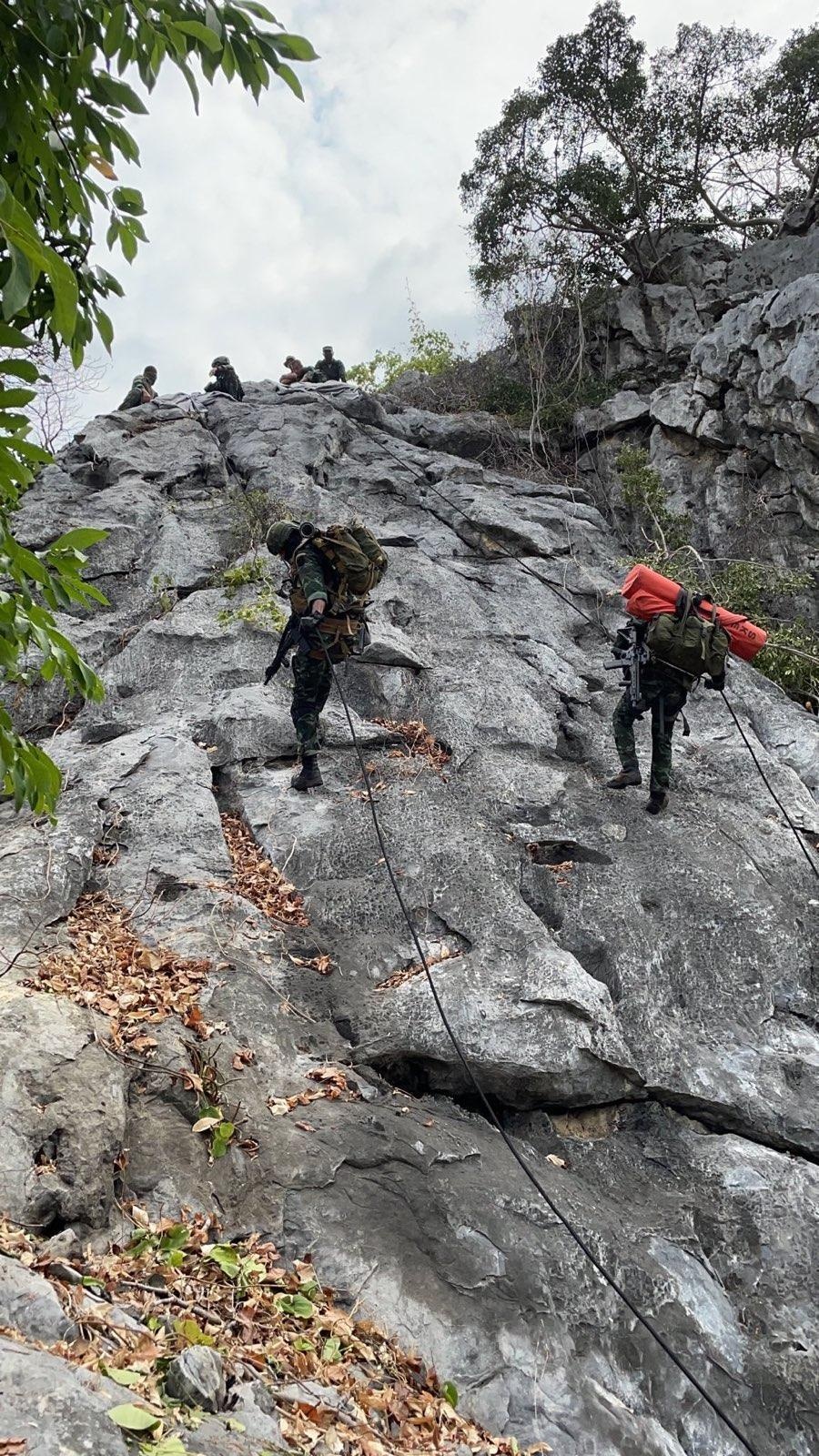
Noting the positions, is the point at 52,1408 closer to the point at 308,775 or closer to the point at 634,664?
the point at 308,775

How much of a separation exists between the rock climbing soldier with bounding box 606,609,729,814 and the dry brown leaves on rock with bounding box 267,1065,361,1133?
4.25m

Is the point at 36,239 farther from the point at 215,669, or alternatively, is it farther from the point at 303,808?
the point at 215,669

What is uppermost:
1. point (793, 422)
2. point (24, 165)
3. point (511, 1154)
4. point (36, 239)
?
point (793, 422)

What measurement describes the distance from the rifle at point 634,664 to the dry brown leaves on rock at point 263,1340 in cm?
555

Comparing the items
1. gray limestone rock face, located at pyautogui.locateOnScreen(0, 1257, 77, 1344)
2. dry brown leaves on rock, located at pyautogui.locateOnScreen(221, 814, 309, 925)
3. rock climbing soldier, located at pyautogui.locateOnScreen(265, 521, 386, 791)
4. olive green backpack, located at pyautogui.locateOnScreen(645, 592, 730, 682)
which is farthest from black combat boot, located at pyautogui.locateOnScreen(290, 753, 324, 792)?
gray limestone rock face, located at pyautogui.locateOnScreen(0, 1257, 77, 1344)

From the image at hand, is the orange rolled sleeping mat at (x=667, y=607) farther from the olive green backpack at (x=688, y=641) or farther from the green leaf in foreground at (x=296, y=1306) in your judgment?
the green leaf in foreground at (x=296, y=1306)

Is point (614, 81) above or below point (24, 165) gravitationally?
above

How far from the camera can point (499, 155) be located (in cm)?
2175

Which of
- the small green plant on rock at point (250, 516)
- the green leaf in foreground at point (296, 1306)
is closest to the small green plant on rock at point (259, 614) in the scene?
the small green plant on rock at point (250, 516)

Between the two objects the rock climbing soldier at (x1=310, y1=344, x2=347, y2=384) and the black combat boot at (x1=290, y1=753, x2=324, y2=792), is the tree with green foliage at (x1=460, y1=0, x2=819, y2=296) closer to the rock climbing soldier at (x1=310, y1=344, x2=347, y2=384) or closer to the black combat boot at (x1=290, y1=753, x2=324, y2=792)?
the rock climbing soldier at (x1=310, y1=344, x2=347, y2=384)

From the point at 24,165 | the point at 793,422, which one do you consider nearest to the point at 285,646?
the point at 24,165

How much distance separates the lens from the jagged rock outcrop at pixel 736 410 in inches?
526

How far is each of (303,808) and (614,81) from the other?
871 inches

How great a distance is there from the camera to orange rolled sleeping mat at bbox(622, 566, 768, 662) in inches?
301
